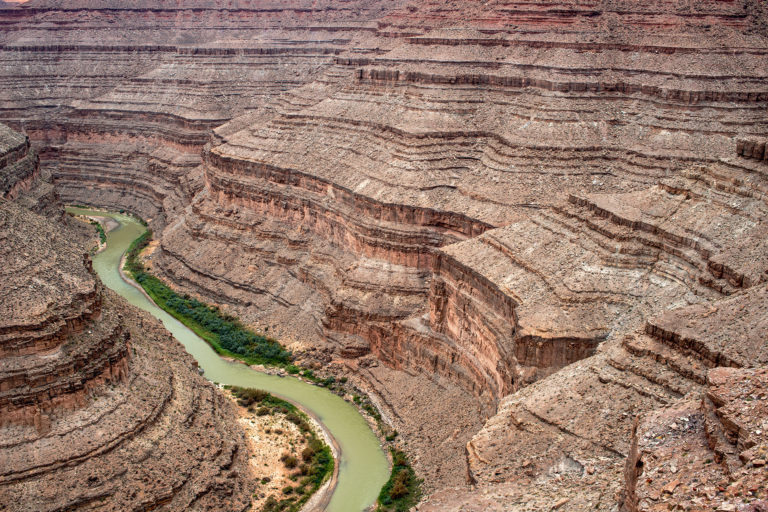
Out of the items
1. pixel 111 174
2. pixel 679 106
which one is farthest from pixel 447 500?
pixel 111 174

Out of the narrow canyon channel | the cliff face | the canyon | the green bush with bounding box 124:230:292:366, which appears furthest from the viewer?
the green bush with bounding box 124:230:292:366

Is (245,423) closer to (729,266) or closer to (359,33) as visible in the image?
(729,266)

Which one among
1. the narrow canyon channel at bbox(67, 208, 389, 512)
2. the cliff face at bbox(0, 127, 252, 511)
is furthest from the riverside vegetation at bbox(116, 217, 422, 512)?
the cliff face at bbox(0, 127, 252, 511)

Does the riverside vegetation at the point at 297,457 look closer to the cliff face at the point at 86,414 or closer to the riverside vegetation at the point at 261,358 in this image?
the riverside vegetation at the point at 261,358

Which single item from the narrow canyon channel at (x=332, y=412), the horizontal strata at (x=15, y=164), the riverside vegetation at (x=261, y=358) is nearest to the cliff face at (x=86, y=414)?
the riverside vegetation at (x=261, y=358)

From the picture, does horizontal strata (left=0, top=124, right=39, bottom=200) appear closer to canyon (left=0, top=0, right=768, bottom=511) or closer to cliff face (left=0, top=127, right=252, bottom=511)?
canyon (left=0, top=0, right=768, bottom=511)

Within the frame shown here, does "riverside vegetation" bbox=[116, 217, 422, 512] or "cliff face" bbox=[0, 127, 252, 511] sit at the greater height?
"cliff face" bbox=[0, 127, 252, 511]
